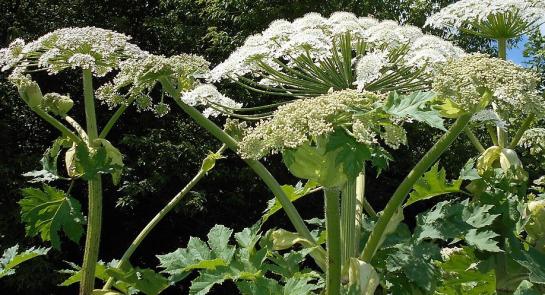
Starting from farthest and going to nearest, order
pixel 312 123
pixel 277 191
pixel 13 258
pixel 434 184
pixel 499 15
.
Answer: pixel 499 15, pixel 13 258, pixel 434 184, pixel 277 191, pixel 312 123

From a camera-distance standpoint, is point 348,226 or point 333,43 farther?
point 333,43

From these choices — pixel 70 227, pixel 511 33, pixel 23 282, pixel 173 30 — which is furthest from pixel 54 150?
pixel 173 30

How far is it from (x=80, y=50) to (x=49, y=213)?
1.59 feet

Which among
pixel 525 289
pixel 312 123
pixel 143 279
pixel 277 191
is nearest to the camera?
pixel 312 123

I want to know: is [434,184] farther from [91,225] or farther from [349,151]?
[91,225]

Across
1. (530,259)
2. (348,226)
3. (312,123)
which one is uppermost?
(312,123)

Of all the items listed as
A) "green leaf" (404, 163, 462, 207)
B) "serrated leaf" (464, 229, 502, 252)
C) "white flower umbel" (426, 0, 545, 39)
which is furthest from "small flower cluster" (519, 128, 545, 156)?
"serrated leaf" (464, 229, 502, 252)

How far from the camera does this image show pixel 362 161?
4.50 ft

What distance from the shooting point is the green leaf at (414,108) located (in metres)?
1.39

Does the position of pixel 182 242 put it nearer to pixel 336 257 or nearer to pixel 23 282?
pixel 23 282

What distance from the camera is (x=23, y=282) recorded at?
9.98 meters

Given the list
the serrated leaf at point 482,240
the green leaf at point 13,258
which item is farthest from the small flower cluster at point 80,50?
the serrated leaf at point 482,240

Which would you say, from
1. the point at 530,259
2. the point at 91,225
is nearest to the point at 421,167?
the point at 530,259

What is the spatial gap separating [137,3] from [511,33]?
12.7 meters
